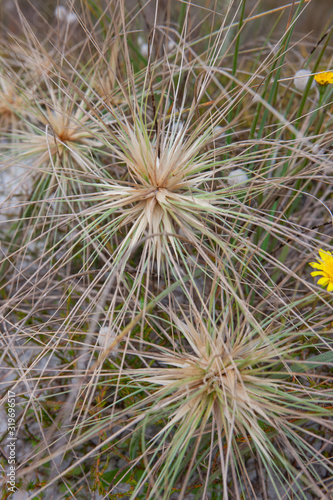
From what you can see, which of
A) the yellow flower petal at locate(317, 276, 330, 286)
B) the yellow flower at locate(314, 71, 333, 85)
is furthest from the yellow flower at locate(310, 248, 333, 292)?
the yellow flower at locate(314, 71, 333, 85)

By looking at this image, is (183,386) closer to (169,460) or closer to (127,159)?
(169,460)

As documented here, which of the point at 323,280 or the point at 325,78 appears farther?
the point at 325,78

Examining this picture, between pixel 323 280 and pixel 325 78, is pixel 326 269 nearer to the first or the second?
pixel 323 280

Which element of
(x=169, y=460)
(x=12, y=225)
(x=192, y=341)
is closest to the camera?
(x=169, y=460)

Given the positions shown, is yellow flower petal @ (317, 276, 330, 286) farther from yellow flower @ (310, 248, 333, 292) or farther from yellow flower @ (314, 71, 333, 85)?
yellow flower @ (314, 71, 333, 85)

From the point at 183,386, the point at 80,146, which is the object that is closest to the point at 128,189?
the point at 80,146

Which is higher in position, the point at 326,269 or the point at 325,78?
the point at 325,78

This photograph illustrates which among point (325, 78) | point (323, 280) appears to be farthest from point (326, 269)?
point (325, 78)

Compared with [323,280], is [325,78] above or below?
above

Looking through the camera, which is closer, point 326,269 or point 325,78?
point 326,269

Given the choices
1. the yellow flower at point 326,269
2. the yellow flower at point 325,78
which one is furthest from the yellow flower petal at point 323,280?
the yellow flower at point 325,78

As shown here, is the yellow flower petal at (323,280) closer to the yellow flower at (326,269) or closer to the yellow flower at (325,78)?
the yellow flower at (326,269)
